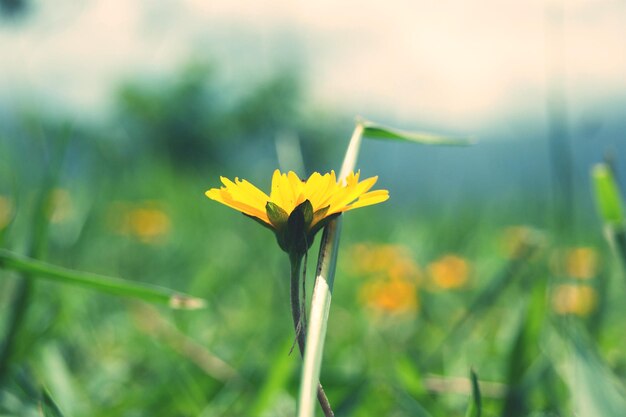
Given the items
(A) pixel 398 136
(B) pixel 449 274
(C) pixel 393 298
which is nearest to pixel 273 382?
(A) pixel 398 136

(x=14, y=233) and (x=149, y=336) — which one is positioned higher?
(x=14, y=233)

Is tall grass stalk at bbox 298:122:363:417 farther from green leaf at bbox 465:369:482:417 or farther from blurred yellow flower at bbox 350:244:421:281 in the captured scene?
blurred yellow flower at bbox 350:244:421:281

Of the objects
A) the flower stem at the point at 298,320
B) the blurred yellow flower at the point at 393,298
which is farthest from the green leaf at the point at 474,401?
the blurred yellow flower at the point at 393,298

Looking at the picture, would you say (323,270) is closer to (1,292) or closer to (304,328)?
(304,328)

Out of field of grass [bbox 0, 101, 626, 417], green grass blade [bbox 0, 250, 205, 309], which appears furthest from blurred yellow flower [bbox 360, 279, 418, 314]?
green grass blade [bbox 0, 250, 205, 309]

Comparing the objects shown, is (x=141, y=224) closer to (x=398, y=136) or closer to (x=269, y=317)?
(x=269, y=317)

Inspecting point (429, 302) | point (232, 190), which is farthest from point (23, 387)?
point (429, 302)
